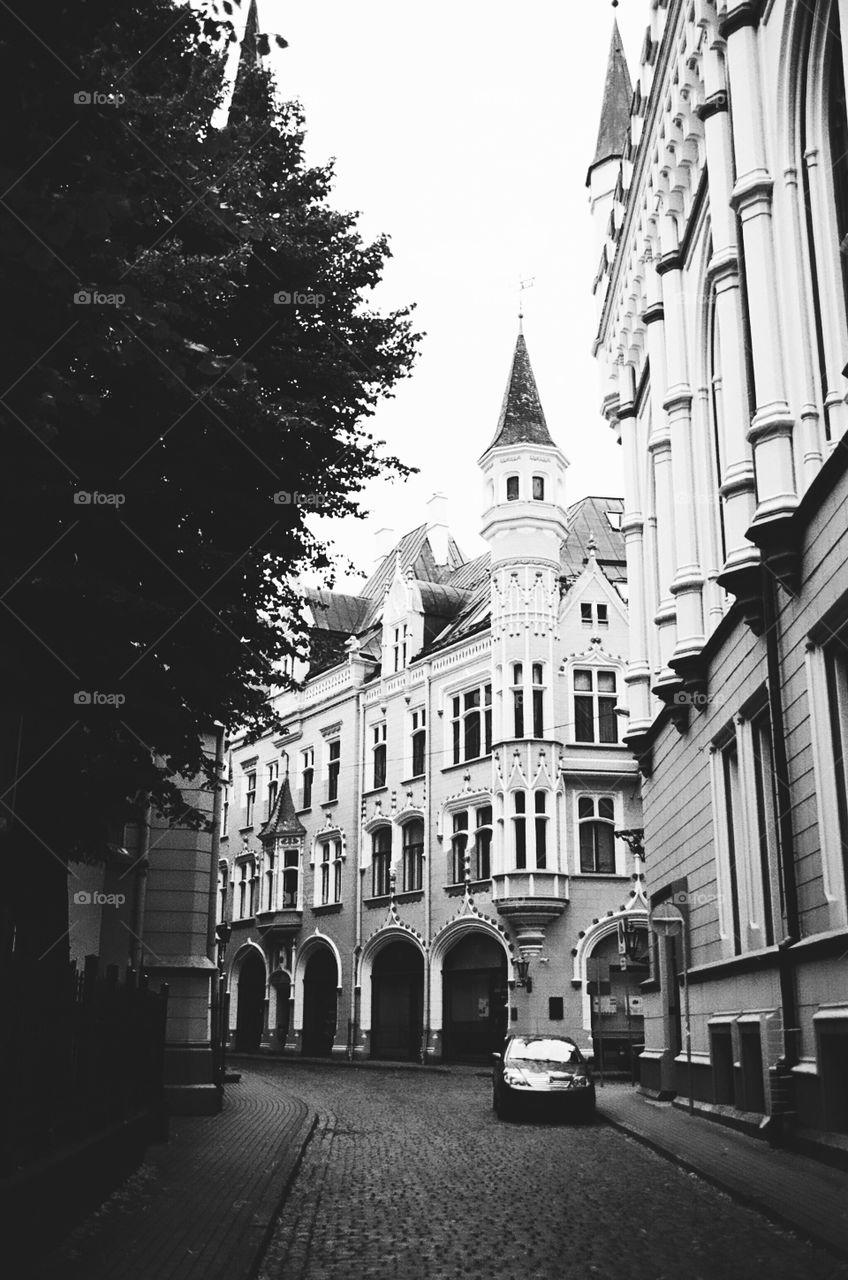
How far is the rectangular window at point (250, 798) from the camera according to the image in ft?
184

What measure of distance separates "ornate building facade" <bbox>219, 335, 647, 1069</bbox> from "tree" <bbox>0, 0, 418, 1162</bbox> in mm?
18241

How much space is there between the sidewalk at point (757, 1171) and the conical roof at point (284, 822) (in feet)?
107

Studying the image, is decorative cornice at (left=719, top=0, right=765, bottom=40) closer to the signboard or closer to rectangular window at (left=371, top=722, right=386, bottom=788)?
the signboard

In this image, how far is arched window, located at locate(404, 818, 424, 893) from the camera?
4288cm

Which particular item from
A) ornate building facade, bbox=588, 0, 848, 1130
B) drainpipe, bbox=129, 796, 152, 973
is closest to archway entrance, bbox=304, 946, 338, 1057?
ornate building facade, bbox=588, 0, 848, 1130

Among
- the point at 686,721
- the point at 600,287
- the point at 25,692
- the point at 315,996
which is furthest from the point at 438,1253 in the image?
the point at 315,996

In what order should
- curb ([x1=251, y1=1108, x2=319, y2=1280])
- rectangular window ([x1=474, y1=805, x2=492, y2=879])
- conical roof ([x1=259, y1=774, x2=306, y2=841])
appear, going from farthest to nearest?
conical roof ([x1=259, y1=774, x2=306, y2=841]), rectangular window ([x1=474, y1=805, x2=492, y2=879]), curb ([x1=251, y1=1108, x2=319, y2=1280])

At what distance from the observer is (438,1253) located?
8688 millimetres

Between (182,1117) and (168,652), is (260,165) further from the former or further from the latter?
(182,1117)

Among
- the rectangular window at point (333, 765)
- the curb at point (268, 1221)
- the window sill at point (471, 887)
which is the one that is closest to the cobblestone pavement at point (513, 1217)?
the curb at point (268, 1221)

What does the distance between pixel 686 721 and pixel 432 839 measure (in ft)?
77.2

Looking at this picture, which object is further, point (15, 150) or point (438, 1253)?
point (438, 1253)

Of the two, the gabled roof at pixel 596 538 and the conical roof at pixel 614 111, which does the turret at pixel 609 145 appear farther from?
the gabled roof at pixel 596 538

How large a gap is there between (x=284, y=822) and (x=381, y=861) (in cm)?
698
